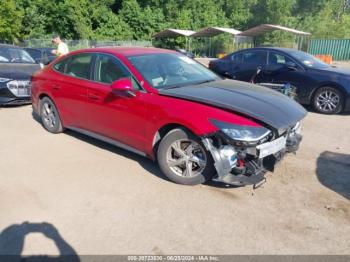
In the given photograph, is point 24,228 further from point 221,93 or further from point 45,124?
point 45,124

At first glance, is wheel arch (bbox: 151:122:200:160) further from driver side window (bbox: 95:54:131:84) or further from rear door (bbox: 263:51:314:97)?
rear door (bbox: 263:51:314:97)

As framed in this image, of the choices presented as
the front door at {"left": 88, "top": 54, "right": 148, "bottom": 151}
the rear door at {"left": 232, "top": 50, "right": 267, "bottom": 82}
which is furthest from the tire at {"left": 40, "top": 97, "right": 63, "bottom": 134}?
the rear door at {"left": 232, "top": 50, "right": 267, "bottom": 82}

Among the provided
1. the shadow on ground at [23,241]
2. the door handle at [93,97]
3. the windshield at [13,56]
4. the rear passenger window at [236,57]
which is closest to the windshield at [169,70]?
the door handle at [93,97]

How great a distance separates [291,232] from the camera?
3289 millimetres

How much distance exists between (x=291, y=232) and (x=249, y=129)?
112cm

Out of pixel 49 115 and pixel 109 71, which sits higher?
pixel 109 71

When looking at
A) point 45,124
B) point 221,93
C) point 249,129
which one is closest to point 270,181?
point 249,129

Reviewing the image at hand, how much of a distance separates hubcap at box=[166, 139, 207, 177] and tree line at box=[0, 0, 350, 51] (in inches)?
1404

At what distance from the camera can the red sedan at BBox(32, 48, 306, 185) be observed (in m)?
3.78

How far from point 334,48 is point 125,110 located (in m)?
31.0

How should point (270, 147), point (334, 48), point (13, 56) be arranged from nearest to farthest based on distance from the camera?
point (270, 147), point (13, 56), point (334, 48)

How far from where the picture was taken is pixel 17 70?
28.6 ft

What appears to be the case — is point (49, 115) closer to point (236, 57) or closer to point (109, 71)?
point (109, 71)

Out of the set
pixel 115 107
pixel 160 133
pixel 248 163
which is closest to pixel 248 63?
pixel 115 107
